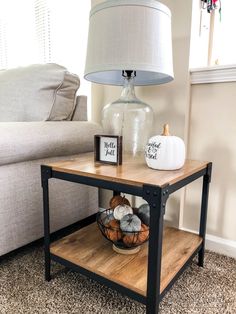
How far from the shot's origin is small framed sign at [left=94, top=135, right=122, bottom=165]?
2.68 ft

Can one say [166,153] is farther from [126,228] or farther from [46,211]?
[46,211]

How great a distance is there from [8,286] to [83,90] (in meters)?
1.10

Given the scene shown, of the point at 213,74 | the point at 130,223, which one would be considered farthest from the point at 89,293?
the point at 213,74

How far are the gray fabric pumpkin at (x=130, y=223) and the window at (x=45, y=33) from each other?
83 centimetres

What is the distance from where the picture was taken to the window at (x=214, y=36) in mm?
1108

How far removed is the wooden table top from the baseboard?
0.43 meters

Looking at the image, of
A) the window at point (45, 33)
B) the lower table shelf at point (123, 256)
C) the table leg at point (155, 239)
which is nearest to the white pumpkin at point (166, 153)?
the table leg at point (155, 239)

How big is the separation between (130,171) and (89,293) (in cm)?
47

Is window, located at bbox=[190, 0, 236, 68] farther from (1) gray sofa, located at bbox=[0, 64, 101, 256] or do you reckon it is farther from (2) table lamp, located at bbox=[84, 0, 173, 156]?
(1) gray sofa, located at bbox=[0, 64, 101, 256]

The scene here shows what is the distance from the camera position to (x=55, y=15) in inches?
65.0

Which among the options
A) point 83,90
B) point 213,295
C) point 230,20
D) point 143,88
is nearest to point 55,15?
point 83,90

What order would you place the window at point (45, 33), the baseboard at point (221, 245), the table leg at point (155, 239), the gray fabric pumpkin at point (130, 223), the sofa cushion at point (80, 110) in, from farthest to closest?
the window at point (45, 33), the sofa cushion at point (80, 110), the baseboard at point (221, 245), the gray fabric pumpkin at point (130, 223), the table leg at point (155, 239)

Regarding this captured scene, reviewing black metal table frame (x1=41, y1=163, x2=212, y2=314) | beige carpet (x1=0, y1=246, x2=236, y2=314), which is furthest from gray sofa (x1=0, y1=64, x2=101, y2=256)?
black metal table frame (x1=41, y1=163, x2=212, y2=314)

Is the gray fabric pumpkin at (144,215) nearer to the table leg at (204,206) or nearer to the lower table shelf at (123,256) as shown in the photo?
the lower table shelf at (123,256)
